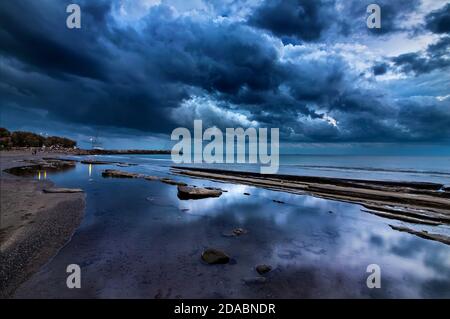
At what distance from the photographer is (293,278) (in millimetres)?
8578

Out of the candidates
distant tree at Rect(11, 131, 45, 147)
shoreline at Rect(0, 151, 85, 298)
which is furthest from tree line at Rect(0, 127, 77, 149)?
shoreline at Rect(0, 151, 85, 298)

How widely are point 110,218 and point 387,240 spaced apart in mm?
17308

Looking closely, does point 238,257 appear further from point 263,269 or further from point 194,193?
point 194,193

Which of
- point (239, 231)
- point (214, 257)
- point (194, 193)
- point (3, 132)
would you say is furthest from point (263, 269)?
point (3, 132)

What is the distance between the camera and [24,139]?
168750mm

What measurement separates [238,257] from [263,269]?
1454mm

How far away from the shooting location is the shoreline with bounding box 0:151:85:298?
7.89 metres

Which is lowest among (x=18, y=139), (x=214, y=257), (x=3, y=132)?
(x=214, y=257)

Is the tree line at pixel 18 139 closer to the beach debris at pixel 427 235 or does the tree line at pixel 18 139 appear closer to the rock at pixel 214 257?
the rock at pixel 214 257

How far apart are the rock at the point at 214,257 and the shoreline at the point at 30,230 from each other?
6.09 meters
